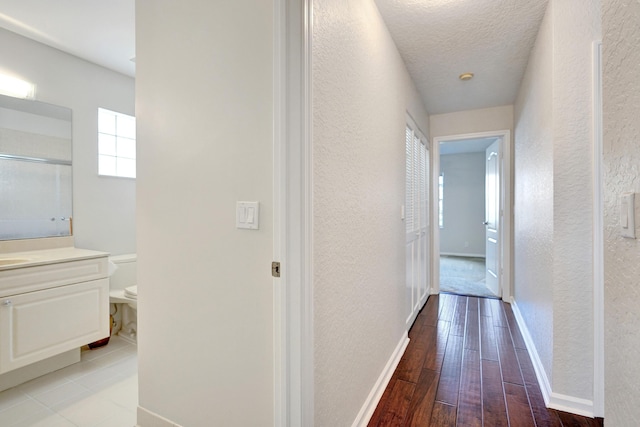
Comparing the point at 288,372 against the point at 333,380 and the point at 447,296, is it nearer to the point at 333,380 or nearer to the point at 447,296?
the point at 333,380

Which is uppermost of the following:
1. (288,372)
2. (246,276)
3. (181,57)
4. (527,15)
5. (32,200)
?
(527,15)

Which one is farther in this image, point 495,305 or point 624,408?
point 495,305

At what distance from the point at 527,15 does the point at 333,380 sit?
2535 millimetres

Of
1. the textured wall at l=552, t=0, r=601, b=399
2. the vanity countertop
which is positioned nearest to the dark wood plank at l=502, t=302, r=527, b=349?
the textured wall at l=552, t=0, r=601, b=399

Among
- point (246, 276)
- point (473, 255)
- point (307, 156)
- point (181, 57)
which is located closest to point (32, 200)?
point (181, 57)

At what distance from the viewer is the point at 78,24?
7.63 feet

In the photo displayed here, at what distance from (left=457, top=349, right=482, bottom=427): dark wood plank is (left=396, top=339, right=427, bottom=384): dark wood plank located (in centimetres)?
29

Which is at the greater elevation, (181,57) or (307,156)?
(181,57)

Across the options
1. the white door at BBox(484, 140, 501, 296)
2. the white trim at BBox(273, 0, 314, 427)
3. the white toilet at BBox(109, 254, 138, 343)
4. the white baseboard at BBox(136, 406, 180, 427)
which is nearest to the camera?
the white trim at BBox(273, 0, 314, 427)

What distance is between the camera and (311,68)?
3.82 ft

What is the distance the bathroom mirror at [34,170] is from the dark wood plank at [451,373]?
323 cm

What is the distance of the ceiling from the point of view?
2053 millimetres

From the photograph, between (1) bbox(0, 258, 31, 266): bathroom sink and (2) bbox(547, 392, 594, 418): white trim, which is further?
(1) bbox(0, 258, 31, 266): bathroom sink

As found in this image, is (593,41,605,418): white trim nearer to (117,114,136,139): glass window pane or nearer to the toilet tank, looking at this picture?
the toilet tank
